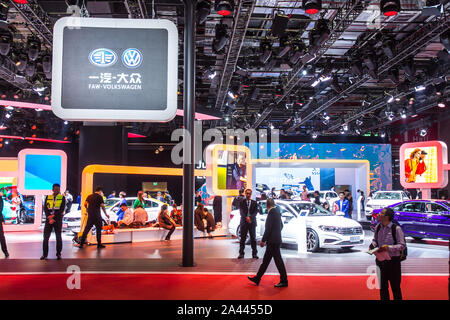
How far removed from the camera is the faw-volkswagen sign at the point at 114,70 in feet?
17.2

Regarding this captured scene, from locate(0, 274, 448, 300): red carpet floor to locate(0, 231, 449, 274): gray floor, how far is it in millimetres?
662

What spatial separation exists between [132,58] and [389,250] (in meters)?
3.94

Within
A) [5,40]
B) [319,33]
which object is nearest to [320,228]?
[319,33]

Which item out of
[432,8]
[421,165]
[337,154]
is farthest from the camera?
[337,154]

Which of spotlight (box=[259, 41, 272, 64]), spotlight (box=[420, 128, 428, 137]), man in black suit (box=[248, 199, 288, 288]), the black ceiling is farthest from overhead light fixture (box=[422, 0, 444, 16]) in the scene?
spotlight (box=[420, 128, 428, 137])

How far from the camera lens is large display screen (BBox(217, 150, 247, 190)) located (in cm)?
1559

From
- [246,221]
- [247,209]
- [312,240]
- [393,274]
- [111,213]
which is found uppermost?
[247,209]

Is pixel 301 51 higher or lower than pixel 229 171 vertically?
higher

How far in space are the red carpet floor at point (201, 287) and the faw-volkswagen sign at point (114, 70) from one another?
3002 mm

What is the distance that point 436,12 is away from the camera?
9.63 m

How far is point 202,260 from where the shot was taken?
9.87 metres

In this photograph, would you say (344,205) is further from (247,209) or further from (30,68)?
(30,68)

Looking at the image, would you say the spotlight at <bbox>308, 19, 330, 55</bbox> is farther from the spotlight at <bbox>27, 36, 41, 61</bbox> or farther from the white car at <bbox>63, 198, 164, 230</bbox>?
the white car at <bbox>63, 198, 164, 230</bbox>
